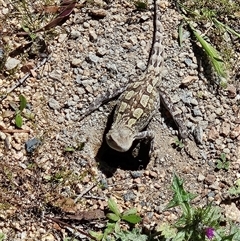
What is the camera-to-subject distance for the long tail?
7.41 meters

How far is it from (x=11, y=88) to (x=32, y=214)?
4.52 ft

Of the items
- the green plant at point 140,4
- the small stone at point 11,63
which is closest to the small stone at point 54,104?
the small stone at point 11,63

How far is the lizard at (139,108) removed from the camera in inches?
273

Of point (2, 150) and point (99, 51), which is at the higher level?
point (99, 51)

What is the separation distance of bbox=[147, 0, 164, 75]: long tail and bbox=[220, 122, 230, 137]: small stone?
929 mm

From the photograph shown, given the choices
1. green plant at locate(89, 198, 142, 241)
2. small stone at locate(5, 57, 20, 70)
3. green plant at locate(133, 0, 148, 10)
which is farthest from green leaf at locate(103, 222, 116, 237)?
green plant at locate(133, 0, 148, 10)

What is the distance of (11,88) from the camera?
7.14m

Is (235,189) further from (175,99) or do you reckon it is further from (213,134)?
(175,99)

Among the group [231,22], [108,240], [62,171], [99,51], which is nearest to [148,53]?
[99,51]

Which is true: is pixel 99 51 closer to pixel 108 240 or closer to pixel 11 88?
pixel 11 88

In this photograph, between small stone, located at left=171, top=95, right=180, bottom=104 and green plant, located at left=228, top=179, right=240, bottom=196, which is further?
small stone, located at left=171, top=95, right=180, bottom=104

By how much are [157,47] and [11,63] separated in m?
1.62

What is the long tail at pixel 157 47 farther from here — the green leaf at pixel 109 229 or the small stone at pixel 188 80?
the green leaf at pixel 109 229

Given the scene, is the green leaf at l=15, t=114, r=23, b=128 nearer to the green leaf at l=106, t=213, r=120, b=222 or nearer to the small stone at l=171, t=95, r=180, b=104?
the green leaf at l=106, t=213, r=120, b=222
